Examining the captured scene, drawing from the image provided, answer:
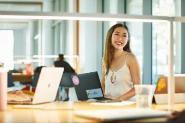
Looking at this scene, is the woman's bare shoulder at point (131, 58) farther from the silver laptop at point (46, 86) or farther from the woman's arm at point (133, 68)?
the silver laptop at point (46, 86)

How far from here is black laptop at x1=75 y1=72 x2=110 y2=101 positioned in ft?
8.69

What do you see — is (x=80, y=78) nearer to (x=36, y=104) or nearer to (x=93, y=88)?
(x=93, y=88)

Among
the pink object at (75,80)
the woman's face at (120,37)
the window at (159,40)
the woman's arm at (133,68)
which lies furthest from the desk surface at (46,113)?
the window at (159,40)

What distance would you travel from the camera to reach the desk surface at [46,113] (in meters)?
1.70

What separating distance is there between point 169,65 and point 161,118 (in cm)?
68

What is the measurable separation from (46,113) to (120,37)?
4.72 ft

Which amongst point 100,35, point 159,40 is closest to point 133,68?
point 159,40

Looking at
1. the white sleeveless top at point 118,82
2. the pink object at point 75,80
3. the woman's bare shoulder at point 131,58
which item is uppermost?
the woman's bare shoulder at point 131,58

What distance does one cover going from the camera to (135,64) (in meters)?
3.46

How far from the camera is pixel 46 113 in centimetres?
193

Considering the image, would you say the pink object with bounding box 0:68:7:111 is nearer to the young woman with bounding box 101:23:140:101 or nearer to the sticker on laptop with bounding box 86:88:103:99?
the sticker on laptop with bounding box 86:88:103:99

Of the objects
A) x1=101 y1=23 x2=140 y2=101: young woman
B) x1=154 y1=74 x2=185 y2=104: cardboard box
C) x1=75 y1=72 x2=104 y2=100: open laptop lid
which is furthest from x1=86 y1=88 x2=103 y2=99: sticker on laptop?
x1=101 y1=23 x2=140 y2=101: young woman

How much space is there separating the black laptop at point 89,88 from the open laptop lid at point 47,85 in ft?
0.79

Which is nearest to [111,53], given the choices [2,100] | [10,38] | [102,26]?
[2,100]
